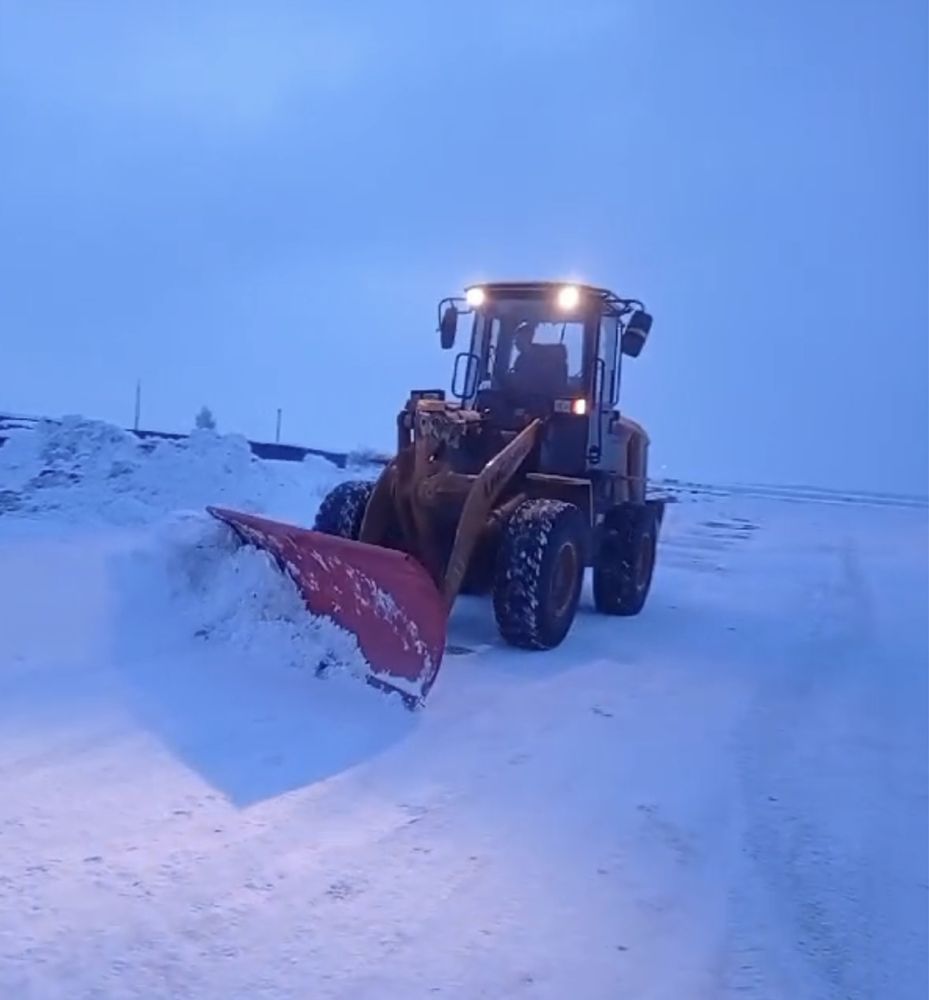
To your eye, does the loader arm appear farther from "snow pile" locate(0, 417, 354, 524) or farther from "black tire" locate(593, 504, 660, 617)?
"snow pile" locate(0, 417, 354, 524)

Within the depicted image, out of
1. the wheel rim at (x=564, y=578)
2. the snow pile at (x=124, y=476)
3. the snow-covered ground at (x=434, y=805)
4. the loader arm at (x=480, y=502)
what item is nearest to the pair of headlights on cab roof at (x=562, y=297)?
the loader arm at (x=480, y=502)

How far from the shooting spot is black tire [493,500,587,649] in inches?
295

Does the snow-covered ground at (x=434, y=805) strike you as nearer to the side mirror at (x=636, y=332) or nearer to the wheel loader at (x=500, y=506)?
the wheel loader at (x=500, y=506)

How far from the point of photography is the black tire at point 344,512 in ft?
28.6

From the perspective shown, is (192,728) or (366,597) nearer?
(192,728)

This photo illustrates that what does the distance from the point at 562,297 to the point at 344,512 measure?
2.46 metres

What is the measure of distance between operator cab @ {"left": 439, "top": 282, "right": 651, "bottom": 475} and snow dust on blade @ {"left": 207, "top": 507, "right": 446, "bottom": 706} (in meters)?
2.72

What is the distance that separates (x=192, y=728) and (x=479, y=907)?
206 cm

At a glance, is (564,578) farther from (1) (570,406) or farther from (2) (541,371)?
(2) (541,371)

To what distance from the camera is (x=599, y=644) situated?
8336mm

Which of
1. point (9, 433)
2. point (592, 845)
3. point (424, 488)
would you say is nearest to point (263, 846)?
point (592, 845)

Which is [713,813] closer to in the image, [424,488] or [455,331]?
[424,488]

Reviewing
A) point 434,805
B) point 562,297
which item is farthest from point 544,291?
point 434,805

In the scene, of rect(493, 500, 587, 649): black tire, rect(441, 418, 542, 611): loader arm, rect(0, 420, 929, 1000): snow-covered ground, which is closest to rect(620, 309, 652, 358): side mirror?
rect(441, 418, 542, 611): loader arm
